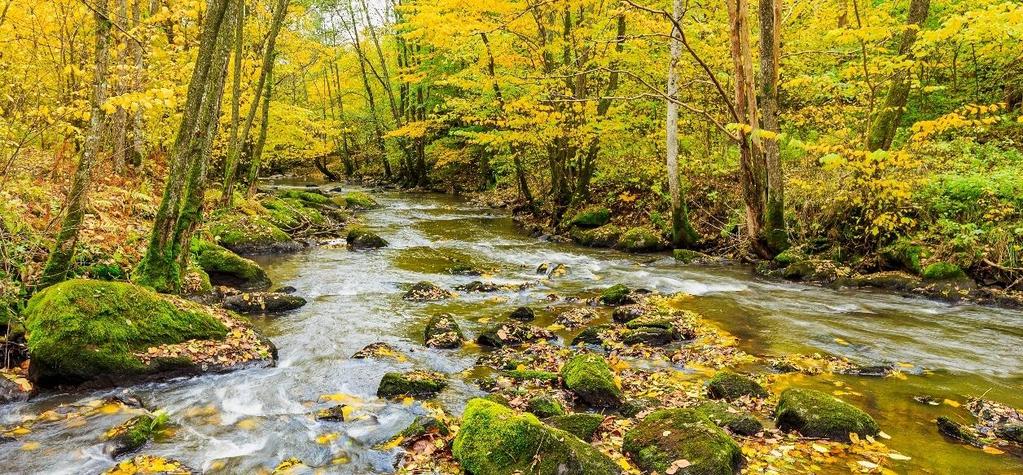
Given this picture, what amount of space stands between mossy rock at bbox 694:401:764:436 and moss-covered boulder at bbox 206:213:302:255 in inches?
513

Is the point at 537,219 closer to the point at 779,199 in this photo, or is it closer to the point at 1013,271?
the point at 779,199

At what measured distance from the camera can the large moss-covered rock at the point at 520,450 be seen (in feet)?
14.6

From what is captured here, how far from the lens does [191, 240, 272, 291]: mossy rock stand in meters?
11.5

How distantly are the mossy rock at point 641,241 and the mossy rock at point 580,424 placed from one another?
36.4 feet

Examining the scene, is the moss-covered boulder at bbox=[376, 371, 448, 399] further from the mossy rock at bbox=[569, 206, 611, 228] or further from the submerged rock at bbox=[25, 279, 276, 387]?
the mossy rock at bbox=[569, 206, 611, 228]

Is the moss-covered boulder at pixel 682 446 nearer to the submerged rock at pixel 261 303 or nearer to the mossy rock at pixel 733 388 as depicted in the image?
the mossy rock at pixel 733 388

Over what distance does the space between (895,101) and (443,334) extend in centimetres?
1079

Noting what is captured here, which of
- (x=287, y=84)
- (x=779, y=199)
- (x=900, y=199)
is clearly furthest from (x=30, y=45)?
(x=287, y=84)

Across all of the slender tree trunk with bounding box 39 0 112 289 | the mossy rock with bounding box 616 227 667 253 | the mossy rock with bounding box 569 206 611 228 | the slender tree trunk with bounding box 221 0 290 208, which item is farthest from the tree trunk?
the slender tree trunk with bounding box 221 0 290 208

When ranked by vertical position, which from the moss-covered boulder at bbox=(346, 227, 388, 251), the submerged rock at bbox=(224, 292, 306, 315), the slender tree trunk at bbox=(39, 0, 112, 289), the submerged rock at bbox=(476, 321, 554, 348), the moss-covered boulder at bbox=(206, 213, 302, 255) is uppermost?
the slender tree trunk at bbox=(39, 0, 112, 289)

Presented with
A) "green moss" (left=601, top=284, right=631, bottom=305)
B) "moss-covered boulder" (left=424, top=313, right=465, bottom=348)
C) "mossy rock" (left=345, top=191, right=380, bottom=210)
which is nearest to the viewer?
"moss-covered boulder" (left=424, top=313, right=465, bottom=348)

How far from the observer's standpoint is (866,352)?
800 centimetres

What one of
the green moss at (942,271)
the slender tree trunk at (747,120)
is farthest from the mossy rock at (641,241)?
the green moss at (942,271)

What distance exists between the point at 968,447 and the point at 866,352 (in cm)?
296
